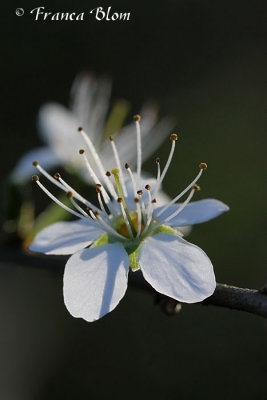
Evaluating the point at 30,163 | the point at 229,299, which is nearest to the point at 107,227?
the point at 229,299

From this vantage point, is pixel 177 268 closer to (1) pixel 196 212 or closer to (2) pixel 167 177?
(1) pixel 196 212

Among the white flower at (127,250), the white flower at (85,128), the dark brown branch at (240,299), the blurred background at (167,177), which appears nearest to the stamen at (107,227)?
the white flower at (127,250)

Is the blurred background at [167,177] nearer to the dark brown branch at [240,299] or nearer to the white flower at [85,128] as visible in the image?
the white flower at [85,128]

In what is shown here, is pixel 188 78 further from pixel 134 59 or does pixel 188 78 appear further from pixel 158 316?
pixel 158 316

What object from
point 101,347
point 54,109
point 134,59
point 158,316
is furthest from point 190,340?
point 134,59

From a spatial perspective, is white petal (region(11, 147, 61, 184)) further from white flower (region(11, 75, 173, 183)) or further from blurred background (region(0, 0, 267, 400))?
blurred background (region(0, 0, 267, 400))
